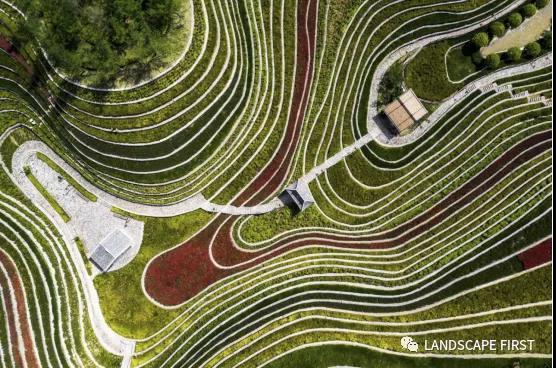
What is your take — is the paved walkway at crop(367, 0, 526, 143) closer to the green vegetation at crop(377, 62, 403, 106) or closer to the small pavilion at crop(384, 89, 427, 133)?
the green vegetation at crop(377, 62, 403, 106)

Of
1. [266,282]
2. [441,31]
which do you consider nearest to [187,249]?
[266,282]

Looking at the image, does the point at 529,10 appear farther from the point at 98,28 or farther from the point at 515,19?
the point at 98,28

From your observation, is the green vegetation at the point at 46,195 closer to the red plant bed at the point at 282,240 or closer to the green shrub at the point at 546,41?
the red plant bed at the point at 282,240


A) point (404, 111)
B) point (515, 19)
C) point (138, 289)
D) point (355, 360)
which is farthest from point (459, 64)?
point (138, 289)

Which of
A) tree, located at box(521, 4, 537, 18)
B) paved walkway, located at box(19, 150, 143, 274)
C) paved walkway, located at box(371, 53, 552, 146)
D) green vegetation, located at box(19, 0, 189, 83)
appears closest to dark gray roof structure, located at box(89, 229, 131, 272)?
paved walkway, located at box(19, 150, 143, 274)

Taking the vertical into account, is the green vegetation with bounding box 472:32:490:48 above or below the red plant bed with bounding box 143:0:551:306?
above

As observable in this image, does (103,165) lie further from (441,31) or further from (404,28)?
(441,31)
